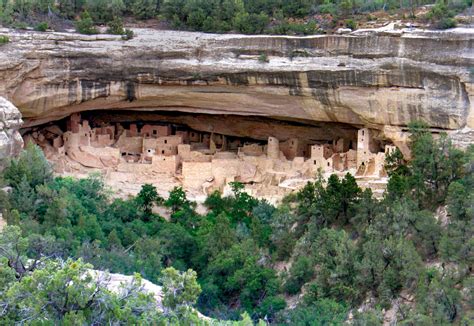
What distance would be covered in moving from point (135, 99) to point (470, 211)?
8795 millimetres

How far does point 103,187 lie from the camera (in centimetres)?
2298

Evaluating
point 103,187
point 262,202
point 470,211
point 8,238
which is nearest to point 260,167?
point 262,202

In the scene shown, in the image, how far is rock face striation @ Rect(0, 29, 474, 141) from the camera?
20828mm

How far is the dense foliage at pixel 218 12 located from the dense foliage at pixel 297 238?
2.96 meters

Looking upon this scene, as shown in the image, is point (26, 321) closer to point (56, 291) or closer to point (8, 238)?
point (56, 291)

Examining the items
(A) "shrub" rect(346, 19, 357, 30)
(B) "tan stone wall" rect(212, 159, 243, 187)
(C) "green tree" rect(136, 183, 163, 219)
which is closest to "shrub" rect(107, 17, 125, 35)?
(C) "green tree" rect(136, 183, 163, 219)

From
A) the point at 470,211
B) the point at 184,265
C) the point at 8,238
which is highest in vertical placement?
the point at 8,238

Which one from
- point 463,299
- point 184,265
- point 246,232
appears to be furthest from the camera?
point 246,232

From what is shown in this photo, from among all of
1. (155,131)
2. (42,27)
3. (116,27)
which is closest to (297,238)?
(116,27)

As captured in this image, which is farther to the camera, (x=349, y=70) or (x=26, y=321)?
(x=349, y=70)

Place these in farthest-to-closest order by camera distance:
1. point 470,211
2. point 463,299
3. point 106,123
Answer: point 106,123 → point 470,211 → point 463,299

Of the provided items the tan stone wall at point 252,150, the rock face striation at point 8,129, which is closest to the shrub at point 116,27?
the rock face striation at point 8,129

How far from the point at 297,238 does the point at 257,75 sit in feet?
11.9

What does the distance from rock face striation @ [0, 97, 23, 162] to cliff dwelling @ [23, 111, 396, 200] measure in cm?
361
